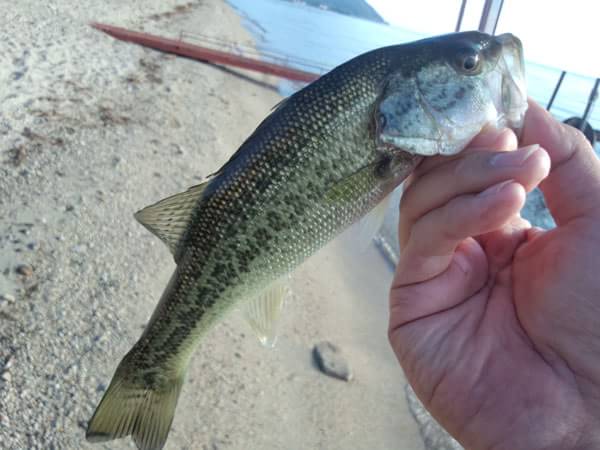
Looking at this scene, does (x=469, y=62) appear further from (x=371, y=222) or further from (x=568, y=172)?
(x=371, y=222)

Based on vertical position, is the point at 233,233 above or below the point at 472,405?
above

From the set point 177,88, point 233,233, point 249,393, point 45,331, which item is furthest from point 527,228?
point 177,88

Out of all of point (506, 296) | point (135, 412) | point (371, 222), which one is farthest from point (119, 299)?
point (506, 296)

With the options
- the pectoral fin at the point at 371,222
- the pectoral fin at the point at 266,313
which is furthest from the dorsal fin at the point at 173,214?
the pectoral fin at the point at 371,222

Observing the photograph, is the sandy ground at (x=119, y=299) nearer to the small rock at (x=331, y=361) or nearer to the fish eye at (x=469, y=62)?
the small rock at (x=331, y=361)

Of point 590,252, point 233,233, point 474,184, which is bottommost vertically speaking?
point 233,233

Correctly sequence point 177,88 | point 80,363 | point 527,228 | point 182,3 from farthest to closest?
point 182,3 < point 177,88 < point 80,363 < point 527,228

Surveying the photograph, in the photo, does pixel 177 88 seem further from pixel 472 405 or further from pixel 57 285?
pixel 472 405

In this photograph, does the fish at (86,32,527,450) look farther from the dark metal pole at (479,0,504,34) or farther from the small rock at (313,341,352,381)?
the small rock at (313,341,352,381)
